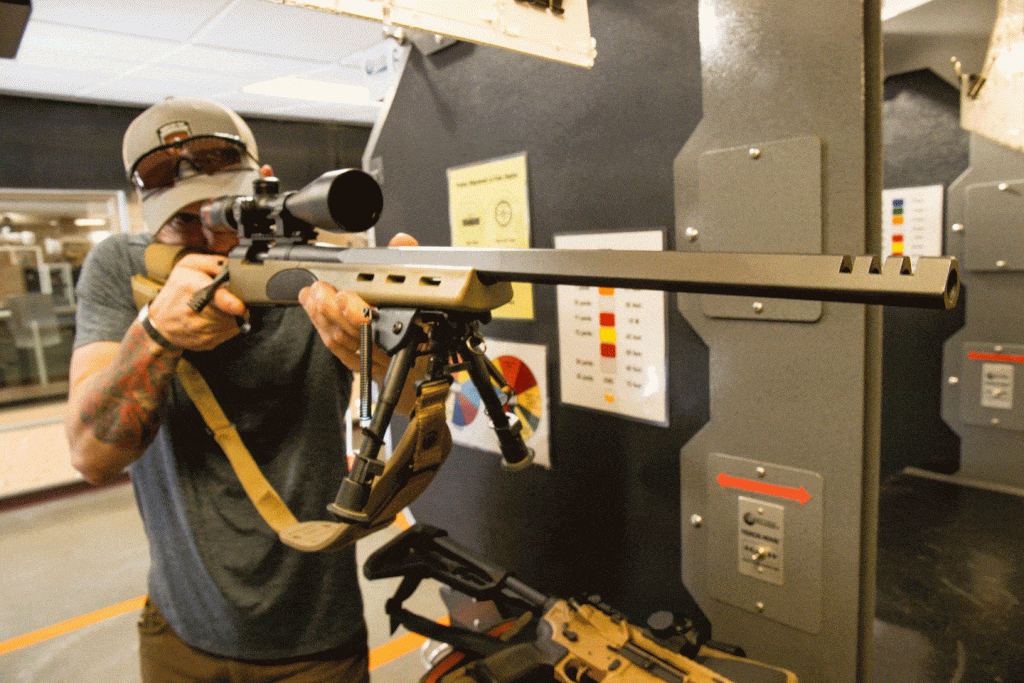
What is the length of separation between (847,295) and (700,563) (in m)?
0.75

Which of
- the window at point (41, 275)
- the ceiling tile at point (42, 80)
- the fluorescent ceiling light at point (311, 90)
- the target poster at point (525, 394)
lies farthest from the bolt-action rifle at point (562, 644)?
the window at point (41, 275)

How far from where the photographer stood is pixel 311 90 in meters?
5.29

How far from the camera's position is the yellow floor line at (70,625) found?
2586mm

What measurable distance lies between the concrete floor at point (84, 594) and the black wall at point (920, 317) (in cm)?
209

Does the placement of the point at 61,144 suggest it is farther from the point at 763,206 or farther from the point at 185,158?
the point at 763,206

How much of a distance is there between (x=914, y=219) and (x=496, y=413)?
7.76 feet

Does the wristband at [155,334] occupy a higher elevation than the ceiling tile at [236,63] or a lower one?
lower

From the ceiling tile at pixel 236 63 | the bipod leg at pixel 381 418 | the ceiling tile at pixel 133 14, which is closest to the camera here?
the bipod leg at pixel 381 418

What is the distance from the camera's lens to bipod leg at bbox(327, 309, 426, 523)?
710mm

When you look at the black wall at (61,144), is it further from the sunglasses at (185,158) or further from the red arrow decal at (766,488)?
the red arrow decal at (766,488)

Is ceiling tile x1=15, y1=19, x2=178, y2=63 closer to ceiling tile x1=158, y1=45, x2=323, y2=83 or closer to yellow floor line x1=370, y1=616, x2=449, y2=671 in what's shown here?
ceiling tile x1=158, y1=45, x2=323, y2=83

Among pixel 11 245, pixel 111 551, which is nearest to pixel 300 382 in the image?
pixel 111 551

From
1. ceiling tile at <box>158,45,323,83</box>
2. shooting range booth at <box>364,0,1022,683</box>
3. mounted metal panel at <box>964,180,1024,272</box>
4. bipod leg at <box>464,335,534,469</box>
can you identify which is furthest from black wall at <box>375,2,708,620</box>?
ceiling tile at <box>158,45,323,83</box>

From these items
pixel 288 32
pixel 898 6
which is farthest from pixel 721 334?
pixel 288 32
